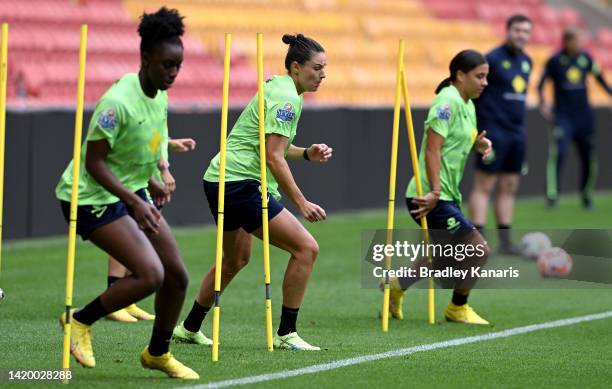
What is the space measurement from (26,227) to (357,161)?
221 inches

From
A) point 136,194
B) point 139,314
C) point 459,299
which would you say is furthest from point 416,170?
point 136,194

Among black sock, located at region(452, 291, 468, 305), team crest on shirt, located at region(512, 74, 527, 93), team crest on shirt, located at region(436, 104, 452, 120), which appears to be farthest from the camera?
team crest on shirt, located at region(512, 74, 527, 93)

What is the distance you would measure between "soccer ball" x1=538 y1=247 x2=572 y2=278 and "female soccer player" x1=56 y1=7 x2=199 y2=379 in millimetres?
6438

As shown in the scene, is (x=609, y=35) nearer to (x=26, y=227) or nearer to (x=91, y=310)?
(x=26, y=227)

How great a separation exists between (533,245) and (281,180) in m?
6.80

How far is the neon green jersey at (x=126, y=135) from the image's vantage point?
6.82 meters

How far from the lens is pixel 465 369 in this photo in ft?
25.8

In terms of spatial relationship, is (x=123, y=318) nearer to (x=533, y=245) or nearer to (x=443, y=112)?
(x=443, y=112)

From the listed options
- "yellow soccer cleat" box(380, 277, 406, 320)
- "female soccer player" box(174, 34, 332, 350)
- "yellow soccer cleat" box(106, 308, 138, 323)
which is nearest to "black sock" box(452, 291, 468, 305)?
"yellow soccer cleat" box(380, 277, 406, 320)

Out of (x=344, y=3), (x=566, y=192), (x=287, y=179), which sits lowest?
(x=566, y=192)

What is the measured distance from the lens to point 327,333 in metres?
9.42

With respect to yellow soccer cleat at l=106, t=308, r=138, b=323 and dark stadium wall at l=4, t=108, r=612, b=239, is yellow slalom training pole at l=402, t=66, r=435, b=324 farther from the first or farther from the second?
dark stadium wall at l=4, t=108, r=612, b=239

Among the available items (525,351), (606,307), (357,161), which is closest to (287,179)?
(525,351)

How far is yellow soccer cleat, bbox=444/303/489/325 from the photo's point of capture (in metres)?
10.1
